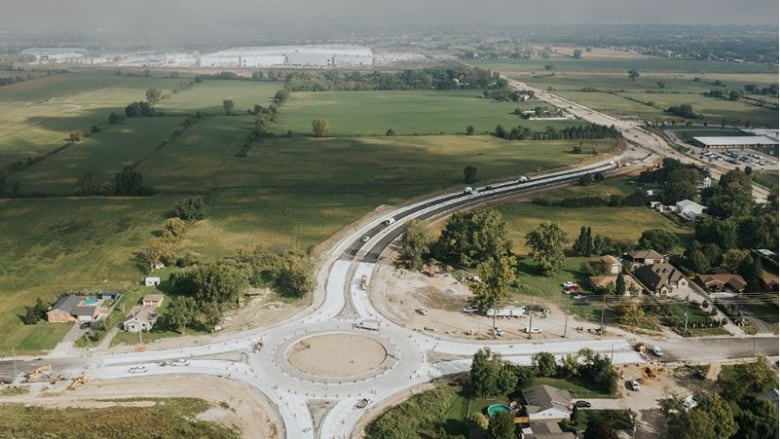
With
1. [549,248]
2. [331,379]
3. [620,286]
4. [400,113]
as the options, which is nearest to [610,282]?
[620,286]

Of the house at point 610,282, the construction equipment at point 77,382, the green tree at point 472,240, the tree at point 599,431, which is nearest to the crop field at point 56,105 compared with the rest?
the construction equipment at point 77,382

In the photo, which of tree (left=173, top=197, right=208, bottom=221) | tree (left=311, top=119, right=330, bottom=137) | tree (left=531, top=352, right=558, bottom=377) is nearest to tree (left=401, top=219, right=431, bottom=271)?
tree (left=531, top=352, right=558, bottom=377)

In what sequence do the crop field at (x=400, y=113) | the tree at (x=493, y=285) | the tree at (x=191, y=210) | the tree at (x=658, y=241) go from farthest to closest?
the crop field at (x=400, y=113) → the tree at (x=191, y=210) → the tree at (x=658, y=241) → the tree at (x=493, y=285)

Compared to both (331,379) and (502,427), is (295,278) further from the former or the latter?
(502,427)

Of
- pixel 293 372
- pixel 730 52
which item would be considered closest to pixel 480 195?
pixel 293 372

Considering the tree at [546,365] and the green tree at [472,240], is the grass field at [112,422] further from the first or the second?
the green tree at [472,240]

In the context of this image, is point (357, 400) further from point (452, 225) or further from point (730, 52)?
point (730, 52)
